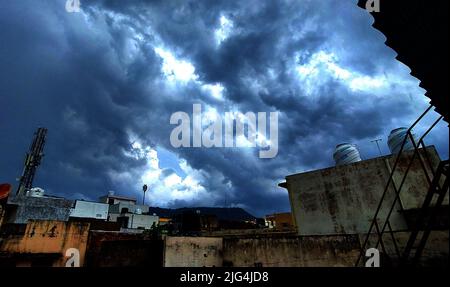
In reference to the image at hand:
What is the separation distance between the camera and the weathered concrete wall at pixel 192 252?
1612cm

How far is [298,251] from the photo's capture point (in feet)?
49.7

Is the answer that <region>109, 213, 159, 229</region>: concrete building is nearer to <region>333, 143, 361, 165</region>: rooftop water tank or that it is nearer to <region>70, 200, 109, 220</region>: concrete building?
<region>70, 200, 109, 220</region>: concrete building

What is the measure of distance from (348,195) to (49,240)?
22.5m

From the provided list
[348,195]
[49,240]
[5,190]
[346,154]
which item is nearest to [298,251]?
[348,195]

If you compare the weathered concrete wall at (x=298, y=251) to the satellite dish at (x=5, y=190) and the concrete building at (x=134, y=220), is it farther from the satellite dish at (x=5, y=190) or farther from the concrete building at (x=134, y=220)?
the concrete building at (x=134, y=220)

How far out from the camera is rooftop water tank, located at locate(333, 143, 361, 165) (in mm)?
19125

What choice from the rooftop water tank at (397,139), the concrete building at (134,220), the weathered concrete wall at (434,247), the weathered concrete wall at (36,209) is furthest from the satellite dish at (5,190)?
the rooftop water tank at (397,139)

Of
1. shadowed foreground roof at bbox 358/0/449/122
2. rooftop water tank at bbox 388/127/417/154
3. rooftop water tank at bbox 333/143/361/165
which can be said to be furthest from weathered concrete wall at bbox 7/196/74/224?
shadowed foreground roof at bbox 358/0/449/122

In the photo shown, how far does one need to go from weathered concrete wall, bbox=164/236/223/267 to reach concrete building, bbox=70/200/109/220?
33.7 metres
